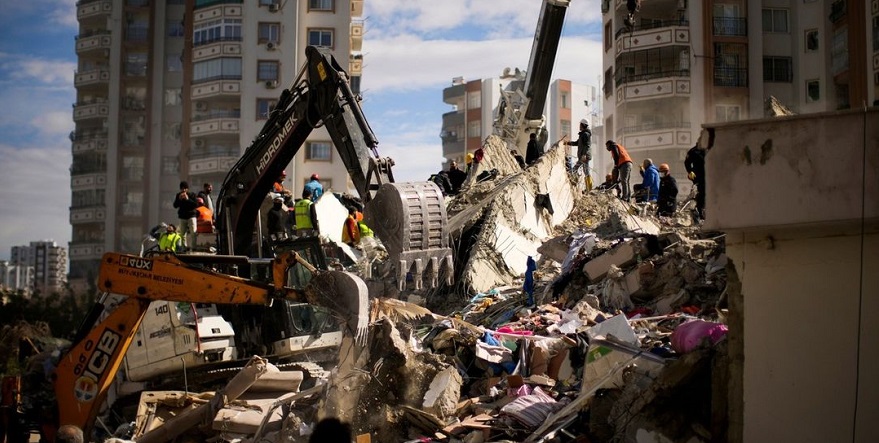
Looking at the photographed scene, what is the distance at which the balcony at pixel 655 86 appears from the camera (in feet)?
127

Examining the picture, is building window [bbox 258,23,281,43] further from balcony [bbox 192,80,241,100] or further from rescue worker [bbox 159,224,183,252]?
rescue worker [bbox 159,224,183,252]

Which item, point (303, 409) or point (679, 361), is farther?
point (303, 409)

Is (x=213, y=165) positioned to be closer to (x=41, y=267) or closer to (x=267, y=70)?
(x=267, y=70)

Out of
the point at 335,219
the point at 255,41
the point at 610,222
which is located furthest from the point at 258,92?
the point at 610,222

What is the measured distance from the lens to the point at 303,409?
10.9 metres

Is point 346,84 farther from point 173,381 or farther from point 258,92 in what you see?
point 258,92

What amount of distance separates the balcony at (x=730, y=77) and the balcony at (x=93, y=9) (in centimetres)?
3026

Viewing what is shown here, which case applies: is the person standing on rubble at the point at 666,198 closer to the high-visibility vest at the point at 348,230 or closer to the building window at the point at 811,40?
the high-visibility vest at the point at 348,230

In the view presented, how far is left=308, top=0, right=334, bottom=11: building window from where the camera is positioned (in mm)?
47000

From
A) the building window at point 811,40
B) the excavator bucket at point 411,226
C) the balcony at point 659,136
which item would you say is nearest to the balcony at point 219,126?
the balcony at point 659,136

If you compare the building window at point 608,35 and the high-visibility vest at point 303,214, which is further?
the building window at point 608,35

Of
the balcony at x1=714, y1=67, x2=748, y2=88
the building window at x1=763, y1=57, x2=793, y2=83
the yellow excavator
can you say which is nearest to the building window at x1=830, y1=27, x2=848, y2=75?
the building window at x1=763, y1=57, x2=793, y2=83

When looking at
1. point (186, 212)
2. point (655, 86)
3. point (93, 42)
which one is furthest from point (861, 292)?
point (93, 42)

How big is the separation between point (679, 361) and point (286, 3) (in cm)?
3978
